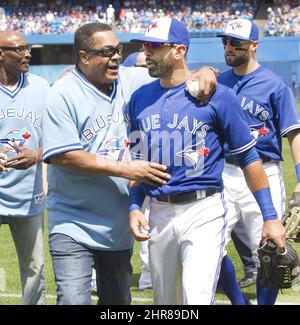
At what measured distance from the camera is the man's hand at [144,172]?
14.2ft

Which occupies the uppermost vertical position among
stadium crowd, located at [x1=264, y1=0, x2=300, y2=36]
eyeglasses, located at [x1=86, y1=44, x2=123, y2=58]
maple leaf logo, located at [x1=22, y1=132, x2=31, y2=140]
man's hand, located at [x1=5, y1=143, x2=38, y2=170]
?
eyeglasses, located at [x1=86, y1=44, x2=123, y2=58]

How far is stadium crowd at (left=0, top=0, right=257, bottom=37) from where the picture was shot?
141ft

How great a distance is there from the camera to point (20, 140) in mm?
5691

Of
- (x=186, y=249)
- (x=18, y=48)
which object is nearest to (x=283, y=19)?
(x=18, y=48)

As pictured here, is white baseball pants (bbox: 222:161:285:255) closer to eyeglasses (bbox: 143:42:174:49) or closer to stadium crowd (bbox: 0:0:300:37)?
eyeglasses (bbox: 143:42:174:49)

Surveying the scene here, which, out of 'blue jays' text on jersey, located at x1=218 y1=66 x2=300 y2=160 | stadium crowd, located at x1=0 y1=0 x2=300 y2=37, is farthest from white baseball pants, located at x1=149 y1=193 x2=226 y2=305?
stadium crowd, located at x1=0 y1=0 x2=300 y2=37

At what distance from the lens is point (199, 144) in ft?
14.7

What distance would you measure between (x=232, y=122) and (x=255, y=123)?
1642 millimetres

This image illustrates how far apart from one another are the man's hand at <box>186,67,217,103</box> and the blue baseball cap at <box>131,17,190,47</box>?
23 centimetres

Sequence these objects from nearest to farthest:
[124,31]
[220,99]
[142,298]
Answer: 1. [220,99]
2. [142,298]
3. [124,31]

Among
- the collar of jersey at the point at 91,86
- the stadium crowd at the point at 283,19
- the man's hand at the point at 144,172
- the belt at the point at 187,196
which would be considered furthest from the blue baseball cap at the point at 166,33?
the stadium crowd at the point at 283,19

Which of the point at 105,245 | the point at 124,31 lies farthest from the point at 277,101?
the point at 124,31

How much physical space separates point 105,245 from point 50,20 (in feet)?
134

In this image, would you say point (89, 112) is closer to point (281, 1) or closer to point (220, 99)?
point (220, 99)
